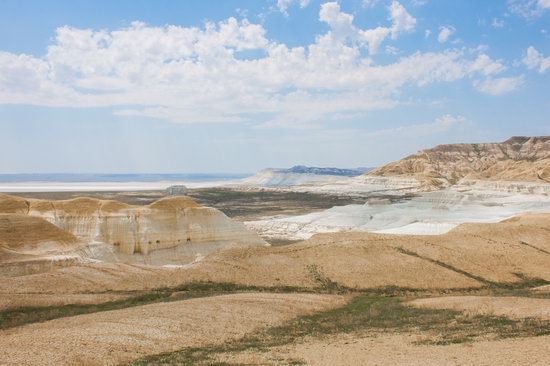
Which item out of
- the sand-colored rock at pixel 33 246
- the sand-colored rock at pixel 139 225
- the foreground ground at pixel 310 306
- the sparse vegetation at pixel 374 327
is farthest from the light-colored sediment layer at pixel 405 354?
the sand-colored rock at pixel 139 225

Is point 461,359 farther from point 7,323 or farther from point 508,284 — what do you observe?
point 508,284

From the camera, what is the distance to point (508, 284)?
37.8 meters

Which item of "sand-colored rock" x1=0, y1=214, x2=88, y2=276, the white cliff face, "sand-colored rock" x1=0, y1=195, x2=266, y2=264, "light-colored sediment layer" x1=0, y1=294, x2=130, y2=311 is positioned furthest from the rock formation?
the white cliff face

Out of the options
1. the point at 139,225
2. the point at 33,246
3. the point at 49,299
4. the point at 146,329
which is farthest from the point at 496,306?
the point at 139,225

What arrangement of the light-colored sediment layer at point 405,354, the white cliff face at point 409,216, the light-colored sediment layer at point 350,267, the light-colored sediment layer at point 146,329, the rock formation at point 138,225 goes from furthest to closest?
the white cliff face at point 409,216 → the rock formation at point 138,225 → the light-colored sediment layer at point 350,267 → the light-colored sediment layer at point 146,329 → the light-colored sediment layer at point 405,354

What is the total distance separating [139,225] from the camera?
4894cm

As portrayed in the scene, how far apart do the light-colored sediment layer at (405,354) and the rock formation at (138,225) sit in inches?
1049

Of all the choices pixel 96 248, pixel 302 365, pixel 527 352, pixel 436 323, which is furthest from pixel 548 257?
pixel 96 248

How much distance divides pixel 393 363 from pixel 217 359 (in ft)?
20.2

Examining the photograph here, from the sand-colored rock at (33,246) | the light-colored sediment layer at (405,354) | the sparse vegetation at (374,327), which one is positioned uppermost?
the sand-colored rock at (33,246)

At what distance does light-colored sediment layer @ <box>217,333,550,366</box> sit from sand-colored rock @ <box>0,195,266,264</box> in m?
26.9

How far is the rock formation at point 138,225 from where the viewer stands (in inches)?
1875

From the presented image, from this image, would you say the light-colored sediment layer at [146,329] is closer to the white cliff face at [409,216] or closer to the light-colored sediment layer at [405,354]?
the light-colored sediment layer at [405,354]

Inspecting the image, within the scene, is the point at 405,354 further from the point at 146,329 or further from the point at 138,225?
the point at 138,225
